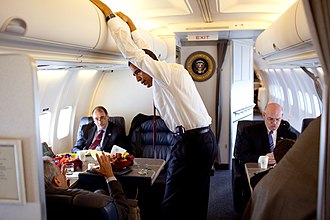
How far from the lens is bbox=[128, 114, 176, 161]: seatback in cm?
543

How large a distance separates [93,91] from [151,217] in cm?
267

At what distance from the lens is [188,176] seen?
350cm

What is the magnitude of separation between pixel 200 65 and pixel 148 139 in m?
2.01

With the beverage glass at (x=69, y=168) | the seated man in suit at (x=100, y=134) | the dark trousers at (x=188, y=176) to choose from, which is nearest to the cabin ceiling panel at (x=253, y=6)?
the dark trousers at (x=188, y=176)

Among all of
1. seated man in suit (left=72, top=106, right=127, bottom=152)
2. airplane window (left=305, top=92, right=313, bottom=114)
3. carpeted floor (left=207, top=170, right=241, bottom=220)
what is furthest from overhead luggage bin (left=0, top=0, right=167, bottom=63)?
airplane window (left=305, top=92, right=313, bottom=114)

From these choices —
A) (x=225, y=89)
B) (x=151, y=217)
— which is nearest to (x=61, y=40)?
(x=151, y=217)

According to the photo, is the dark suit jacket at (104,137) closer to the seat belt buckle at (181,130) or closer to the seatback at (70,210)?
the seat belt buckle at (181,130)

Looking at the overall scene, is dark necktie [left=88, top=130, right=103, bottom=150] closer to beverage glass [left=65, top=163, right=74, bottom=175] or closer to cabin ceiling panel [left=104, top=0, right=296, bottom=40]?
beverage glass [left=65, top=163, right=74, bottom=175]

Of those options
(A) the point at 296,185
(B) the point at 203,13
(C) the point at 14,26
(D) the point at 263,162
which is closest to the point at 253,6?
(B) the point at 203,13

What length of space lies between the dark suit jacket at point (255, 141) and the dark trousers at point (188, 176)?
883 millimetres

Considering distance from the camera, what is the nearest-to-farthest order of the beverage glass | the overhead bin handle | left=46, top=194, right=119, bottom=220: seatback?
the overhead bin handle < left=46, top=194, right=119, bottom=220: seatback < the beverage glass

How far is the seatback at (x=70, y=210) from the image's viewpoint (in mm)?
1959

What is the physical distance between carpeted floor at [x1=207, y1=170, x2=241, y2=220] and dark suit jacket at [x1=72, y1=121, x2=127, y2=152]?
1.75 meters

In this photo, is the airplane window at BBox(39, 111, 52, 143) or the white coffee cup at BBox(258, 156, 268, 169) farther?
the airplane window at BBox(39, 111, 52, 143)
